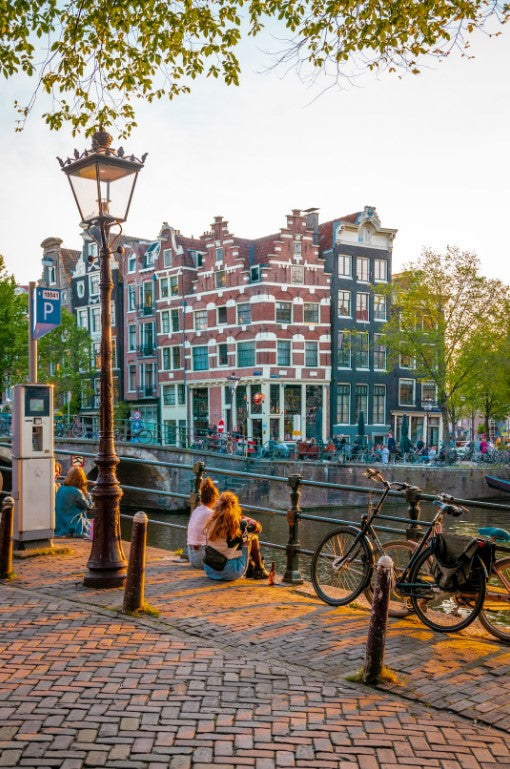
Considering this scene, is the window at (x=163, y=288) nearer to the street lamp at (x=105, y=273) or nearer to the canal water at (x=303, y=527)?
the canal water at (x=303, y=527)

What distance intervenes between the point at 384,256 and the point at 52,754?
42024 millimetres

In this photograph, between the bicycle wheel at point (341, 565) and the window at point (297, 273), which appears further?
the window at point (297, 273)

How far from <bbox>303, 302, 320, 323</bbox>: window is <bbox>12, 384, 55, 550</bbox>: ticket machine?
1247 inches

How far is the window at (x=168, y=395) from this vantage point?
4525 cm

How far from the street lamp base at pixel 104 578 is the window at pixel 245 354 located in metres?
32.3

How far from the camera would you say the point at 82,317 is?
51312 mm

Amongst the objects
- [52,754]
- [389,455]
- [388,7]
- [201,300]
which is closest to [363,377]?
[389,455]

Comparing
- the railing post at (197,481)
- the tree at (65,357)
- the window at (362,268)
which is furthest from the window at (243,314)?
the railing post at (197,481)

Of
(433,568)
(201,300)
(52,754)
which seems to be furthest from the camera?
(201,300)

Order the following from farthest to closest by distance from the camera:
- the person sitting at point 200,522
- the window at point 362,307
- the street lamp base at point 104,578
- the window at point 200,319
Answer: the window at point 200,319
the window at point 362,307
the person sitting at point 200,522
the street lamp base at point 104,578

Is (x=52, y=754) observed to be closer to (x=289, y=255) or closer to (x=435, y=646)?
(x=435, y=646)

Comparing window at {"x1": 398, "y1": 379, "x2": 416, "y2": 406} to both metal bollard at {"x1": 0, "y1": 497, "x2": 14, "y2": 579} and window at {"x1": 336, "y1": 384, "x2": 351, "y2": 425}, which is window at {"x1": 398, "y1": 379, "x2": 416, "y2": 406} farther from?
metal bollard at {"x1": 0, "y1": 497, "x2": 14, "y2": 579}

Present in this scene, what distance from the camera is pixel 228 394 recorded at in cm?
4116

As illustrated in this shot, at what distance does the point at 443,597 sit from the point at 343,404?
118ft
